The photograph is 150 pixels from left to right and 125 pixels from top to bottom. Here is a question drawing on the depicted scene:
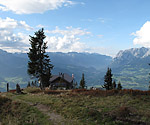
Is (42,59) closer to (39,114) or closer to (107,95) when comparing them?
(107,95)

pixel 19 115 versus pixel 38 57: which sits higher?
pixel 38 57

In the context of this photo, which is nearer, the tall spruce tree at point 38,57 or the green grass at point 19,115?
the green grass at point 19,115

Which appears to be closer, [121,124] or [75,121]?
[121,124]

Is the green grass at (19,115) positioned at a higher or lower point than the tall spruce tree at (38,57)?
lower

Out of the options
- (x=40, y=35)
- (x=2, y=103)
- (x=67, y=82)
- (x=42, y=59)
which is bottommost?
(x=67, y=82)

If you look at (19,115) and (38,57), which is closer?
(19,115)

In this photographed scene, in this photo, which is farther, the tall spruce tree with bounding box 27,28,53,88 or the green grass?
the tall spruce tree with bounding box 27,28,53,88

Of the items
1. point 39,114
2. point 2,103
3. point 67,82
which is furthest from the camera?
point 67,82

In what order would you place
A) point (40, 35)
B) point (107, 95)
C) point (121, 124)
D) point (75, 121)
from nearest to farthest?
point (121, 124), point (75, 121), point (107, 95), point (40, 35)

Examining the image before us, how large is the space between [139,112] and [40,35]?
95.9 ft

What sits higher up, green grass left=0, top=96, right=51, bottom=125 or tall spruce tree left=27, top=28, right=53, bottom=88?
tall spruce tree left=27, top=28, right=53, bottom=88

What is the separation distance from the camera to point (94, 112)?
41.1ft

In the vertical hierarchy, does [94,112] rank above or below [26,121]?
above

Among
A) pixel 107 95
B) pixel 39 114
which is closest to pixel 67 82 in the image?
pixel 107 95
